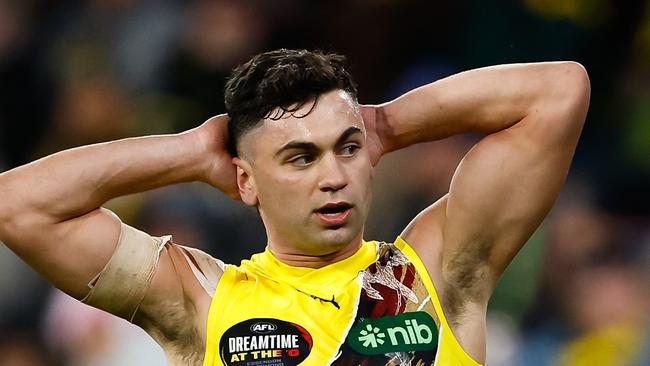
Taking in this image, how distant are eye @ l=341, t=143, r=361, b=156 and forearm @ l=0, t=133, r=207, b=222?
0.42 metres

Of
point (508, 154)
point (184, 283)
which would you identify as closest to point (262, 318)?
point (184, 283)

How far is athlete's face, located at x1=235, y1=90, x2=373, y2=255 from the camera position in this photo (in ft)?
12.1

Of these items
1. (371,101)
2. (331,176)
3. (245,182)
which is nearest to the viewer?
(331,176)

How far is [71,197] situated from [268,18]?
345 cm

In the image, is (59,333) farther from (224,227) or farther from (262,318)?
(262,318)

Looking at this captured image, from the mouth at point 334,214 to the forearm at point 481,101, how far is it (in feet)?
0.94

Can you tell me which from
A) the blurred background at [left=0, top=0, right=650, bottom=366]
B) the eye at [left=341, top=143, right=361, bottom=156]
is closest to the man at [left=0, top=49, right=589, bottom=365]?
the eye at [left=341, top=143, right=361, bottom=156]

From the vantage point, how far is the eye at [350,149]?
3.75 meters

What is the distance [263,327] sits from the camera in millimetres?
3730

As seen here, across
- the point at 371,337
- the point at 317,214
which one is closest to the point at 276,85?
the point at 317,214

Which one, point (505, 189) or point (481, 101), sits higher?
point (481, 101)

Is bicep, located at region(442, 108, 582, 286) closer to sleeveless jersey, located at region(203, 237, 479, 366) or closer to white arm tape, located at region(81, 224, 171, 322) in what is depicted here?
sleeveless jersey, located at region(203, 237, 479, 366)

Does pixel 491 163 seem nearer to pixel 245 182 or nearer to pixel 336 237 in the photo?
pixel 336 237

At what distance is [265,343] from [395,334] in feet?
1.23
